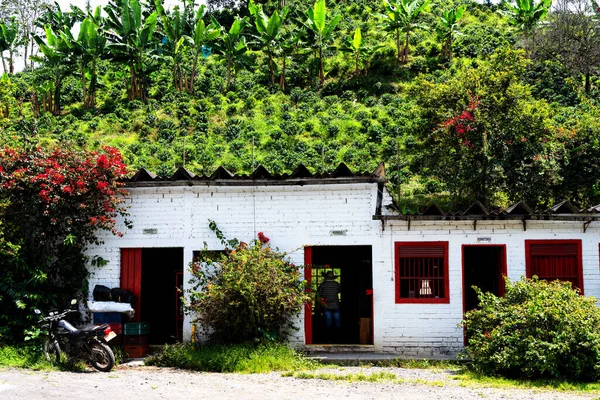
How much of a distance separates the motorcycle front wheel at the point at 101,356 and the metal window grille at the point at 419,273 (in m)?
5.99

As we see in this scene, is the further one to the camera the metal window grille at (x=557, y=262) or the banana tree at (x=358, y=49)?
the banana tree at (x=358, y=49)

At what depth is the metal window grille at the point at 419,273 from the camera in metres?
14.1

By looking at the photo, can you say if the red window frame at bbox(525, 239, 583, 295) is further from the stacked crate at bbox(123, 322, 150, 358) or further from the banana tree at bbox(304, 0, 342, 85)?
the banana tree at bbox(304, 0, 342, 85)

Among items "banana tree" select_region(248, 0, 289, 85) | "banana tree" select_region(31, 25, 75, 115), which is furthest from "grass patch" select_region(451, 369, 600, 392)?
"banana tree" select_region(31, 25, 75, 115)

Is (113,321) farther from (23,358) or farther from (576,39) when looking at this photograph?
(576,39)

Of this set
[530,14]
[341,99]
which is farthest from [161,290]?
[530,14]

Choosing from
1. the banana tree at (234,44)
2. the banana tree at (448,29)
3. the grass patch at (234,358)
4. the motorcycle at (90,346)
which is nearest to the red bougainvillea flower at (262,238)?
the grass patch at (234,358)

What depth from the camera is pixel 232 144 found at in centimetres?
3559

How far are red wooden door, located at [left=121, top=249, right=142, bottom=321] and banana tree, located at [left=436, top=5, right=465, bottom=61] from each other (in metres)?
32.2

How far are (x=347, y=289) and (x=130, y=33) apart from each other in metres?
24.5

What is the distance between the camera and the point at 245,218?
14.5 m

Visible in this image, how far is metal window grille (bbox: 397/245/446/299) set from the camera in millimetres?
14102

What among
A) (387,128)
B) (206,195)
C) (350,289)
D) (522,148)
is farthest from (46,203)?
(387,128)

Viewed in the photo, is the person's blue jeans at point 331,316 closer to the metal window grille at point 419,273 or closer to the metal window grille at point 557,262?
the metal window grille at point 419,273
